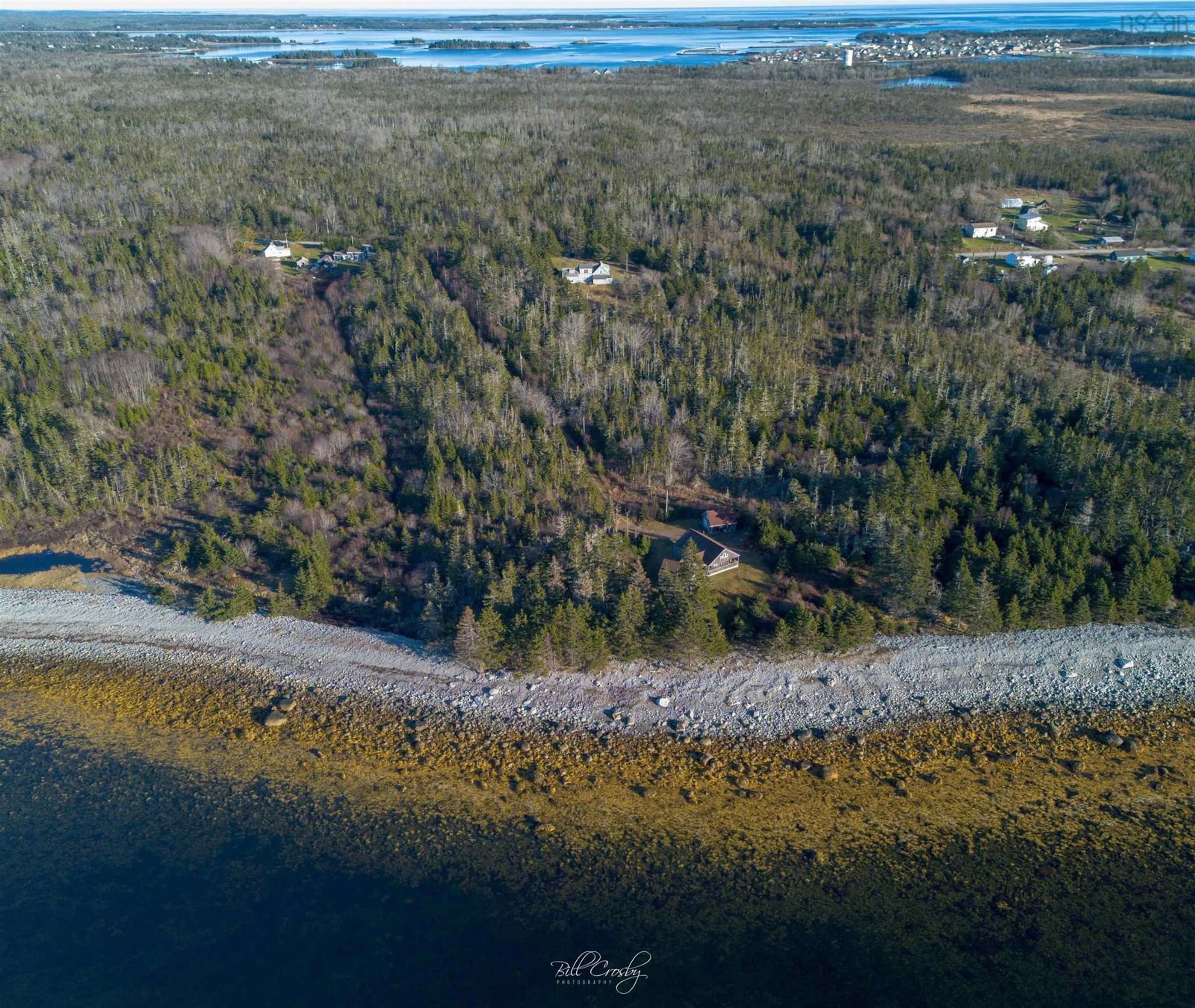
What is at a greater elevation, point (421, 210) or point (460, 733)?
point (421, 210)

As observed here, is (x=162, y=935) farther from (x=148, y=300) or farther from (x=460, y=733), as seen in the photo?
(x=148, y=300)

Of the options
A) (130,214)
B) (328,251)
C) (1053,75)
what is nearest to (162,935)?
(328,251)

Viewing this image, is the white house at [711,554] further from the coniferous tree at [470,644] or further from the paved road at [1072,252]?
the paved road at [1072,252]

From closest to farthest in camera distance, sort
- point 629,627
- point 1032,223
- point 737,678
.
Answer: point 737,678
point 629,627
point 1032,223

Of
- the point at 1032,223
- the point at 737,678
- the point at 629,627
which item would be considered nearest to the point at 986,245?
the point at 1032,223

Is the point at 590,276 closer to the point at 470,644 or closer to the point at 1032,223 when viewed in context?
the point at 470,644

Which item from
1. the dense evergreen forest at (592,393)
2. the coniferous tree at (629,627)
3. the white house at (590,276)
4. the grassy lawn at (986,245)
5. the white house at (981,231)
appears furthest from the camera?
the white house at (981,231)

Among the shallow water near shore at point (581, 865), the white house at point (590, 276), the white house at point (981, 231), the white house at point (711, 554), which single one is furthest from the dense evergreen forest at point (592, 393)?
the shallow water near shore at point (581, 865)
